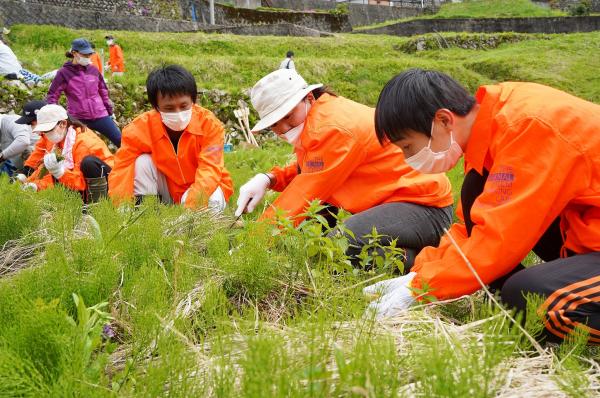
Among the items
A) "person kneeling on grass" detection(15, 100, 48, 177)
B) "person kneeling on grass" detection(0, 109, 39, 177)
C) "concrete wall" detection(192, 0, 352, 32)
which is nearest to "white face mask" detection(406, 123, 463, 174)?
"person kneeling on grass" detection(15, 100, 48, 177)

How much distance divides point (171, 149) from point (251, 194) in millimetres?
931

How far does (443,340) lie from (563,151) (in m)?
0.73

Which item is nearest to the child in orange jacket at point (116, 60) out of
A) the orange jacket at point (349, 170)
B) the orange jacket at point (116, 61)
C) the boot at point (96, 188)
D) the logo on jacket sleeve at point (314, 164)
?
the orange jacket at point (116, 61)

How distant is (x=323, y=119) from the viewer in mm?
2955

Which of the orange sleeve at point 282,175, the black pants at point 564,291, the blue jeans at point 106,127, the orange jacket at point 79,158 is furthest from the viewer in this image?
the blue jeans at point 106,127

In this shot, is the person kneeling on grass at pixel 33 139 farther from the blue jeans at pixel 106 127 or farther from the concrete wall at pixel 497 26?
the concrete wall at pixel 497 26

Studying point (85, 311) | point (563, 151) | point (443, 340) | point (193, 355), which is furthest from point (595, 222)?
point (85, 311)

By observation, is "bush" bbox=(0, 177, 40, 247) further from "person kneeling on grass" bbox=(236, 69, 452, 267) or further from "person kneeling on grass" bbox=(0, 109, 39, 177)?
"person kneeling on grass" bbox=(0, 109, 39, 177)

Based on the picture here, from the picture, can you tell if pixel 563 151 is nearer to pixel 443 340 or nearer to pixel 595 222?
pixel 595 222

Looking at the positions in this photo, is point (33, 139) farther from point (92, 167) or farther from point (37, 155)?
point (92, 167)

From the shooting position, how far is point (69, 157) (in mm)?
4816

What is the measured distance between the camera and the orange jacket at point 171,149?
13.3 ft

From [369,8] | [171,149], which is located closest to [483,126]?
[171,149]

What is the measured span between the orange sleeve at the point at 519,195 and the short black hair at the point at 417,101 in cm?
23
